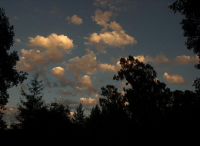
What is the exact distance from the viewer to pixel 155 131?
10195 mm

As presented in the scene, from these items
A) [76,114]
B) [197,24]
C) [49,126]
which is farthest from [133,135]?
[76,114]

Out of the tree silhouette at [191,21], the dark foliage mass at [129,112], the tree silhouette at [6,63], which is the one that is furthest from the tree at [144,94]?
the tree silhouette at [6,63]

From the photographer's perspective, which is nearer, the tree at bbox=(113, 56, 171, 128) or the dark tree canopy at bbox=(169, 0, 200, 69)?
the dark tree canopy at bbox=(169, 0, 200, 69)

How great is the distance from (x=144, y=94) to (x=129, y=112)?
412cm

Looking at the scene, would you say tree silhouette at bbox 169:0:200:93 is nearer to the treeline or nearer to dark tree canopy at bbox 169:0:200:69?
dark tree canopy at bbox 169:0:200:69

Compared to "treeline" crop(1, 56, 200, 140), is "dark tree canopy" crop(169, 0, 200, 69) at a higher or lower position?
higher

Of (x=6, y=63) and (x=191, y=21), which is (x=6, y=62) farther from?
(x=191, y=21)

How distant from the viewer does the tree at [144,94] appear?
16.1m

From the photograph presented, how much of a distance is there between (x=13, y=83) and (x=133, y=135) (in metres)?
11.3

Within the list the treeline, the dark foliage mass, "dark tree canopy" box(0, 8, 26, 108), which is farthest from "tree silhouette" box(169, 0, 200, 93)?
"dark tree canopy" box(0, 8, 26, 108)

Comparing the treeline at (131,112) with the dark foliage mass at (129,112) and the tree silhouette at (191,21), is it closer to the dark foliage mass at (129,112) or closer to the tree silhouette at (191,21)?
the dark foliage mass at (129,112)

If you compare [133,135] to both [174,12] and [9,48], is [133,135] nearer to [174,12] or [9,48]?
[174,12]

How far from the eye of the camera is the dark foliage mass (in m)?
9.21

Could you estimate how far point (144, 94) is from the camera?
1664cm
